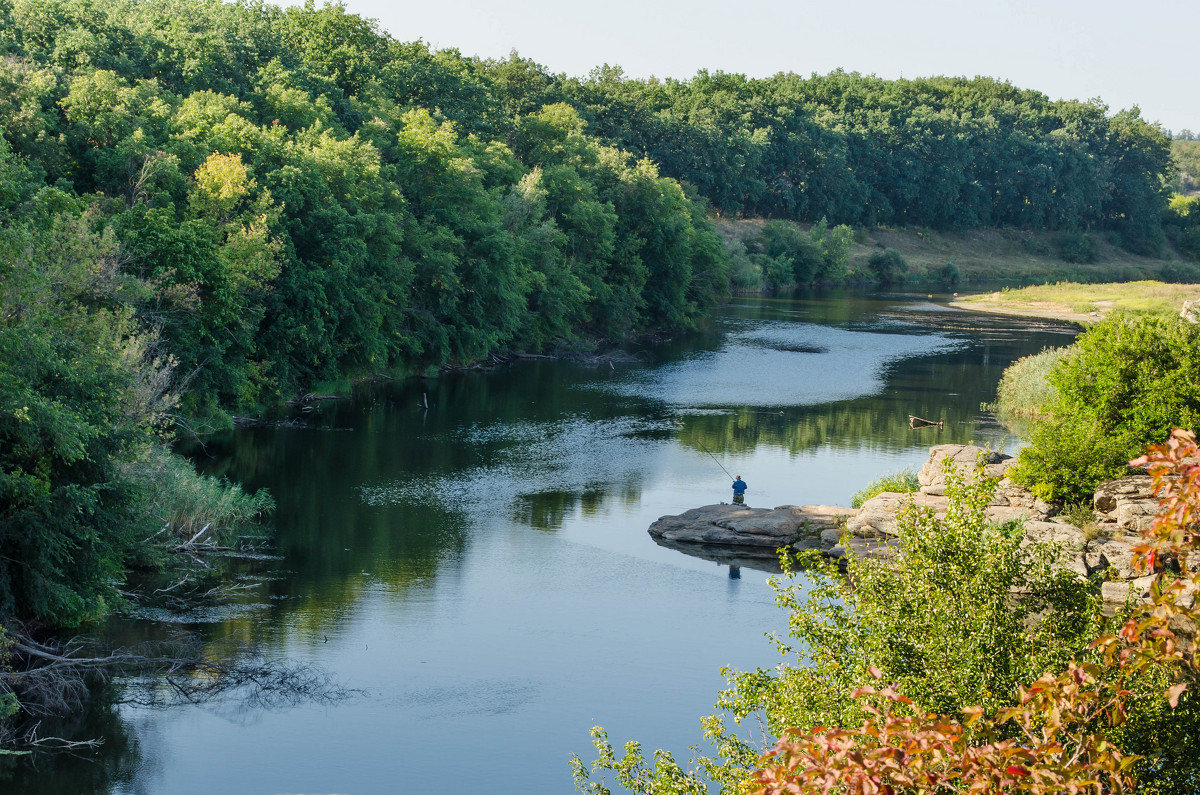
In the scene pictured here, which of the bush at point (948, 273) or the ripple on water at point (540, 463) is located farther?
the bush at point (948, 273)

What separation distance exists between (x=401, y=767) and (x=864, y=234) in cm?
12694

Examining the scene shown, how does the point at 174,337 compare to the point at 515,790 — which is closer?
the point at 515,790

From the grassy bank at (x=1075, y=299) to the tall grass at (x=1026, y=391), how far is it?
37536 millimetres

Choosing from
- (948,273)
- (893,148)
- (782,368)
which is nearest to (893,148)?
(893,148)

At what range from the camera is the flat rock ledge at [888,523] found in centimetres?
3075

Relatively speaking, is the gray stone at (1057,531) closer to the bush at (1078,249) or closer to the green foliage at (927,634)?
the green foliage at (927,634)

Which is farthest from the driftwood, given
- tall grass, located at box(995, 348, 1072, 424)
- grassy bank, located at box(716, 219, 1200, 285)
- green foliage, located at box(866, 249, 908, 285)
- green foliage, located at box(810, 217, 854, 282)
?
green foliage, located at box(866, 249, 908, 285)

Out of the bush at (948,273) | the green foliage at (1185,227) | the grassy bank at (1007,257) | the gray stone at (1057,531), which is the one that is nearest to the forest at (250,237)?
the grassy bank at (1007,257)

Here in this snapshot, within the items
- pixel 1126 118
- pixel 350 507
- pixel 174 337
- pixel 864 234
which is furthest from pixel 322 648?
pixel 1126 118

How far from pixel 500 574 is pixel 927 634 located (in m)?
20.0

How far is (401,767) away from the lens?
67.6 feet

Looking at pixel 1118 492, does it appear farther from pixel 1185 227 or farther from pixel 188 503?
pixel 1185 227

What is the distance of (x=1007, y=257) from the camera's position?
147000 millimetres

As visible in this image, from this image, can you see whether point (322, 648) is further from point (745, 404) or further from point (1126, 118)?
point (1126, 118)
